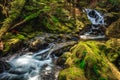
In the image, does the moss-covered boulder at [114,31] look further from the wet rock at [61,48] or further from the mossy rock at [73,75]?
the mossy rock at [73,75]

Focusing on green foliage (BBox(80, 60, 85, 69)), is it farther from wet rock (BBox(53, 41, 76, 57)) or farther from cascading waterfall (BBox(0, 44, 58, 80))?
wet rock (BBox(53, 41, 76, 57))

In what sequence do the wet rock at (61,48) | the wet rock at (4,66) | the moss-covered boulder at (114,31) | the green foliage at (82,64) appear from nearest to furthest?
the green foliage at (82,64), the wet rock at (4,66), the wet rock at (61,48), the moss-covered boulder at (114,31)

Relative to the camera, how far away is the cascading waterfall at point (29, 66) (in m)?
8.66

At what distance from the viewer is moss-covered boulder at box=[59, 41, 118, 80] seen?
6.61 metres

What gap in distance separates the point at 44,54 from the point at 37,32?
352 centimetres

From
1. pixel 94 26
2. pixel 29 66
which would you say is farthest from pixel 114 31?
pixel 29 66

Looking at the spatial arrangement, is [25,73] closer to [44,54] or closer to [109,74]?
[44,54]

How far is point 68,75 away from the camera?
6.55 meters

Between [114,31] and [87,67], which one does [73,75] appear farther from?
[114,31]

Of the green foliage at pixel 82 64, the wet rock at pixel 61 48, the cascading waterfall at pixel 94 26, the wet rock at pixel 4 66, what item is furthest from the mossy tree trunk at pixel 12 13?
the green foliage at pixel 82 64

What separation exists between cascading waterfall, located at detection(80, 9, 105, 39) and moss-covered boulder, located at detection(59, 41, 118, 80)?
20.9ft

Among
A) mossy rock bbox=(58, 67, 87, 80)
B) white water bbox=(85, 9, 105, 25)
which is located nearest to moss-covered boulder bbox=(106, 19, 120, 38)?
white water bbox=(85, 9, 105, 25)

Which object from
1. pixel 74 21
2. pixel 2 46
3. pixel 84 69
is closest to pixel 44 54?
pixel 2 46

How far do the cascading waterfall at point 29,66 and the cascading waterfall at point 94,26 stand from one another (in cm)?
402
